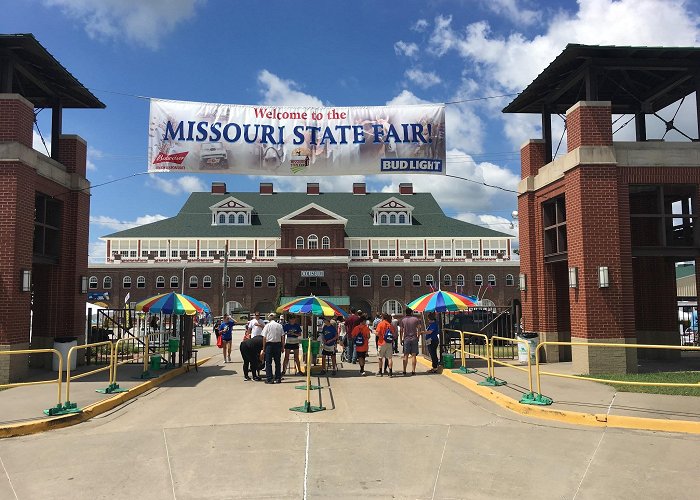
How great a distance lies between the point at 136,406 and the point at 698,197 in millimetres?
15604

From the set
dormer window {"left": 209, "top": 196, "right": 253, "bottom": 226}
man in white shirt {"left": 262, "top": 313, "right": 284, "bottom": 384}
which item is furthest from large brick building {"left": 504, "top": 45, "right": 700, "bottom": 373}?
dormer window {"left": 209, "top": 196, "right": 253, "bottom": 226}

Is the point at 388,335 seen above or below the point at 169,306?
below

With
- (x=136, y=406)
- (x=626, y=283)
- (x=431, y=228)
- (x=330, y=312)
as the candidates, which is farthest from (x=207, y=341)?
(x=431, y=228)

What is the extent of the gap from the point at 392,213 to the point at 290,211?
1324 cm

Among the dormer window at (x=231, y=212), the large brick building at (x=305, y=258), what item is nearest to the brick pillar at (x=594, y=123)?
the large brick building at (x=305, y=258)

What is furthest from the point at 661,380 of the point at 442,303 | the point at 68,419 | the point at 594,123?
the point at 68,419

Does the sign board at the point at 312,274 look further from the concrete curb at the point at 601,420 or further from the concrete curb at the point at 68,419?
the concrete curb at the point at 601,420

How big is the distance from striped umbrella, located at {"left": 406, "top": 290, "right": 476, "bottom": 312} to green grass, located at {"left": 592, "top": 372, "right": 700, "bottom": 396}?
419cm

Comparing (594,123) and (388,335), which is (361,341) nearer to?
(388,335)

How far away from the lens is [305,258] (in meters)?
61.1

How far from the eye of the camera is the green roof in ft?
217

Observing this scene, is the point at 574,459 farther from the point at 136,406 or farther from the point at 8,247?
the point at 8,247

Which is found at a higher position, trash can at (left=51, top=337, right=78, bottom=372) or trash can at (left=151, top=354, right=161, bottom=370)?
trash can at (left=51, top=337, right=78, bottom=372)

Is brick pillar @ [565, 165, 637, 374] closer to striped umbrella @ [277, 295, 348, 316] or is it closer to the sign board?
striped umbrella @ [277, 295, 348, 316]
